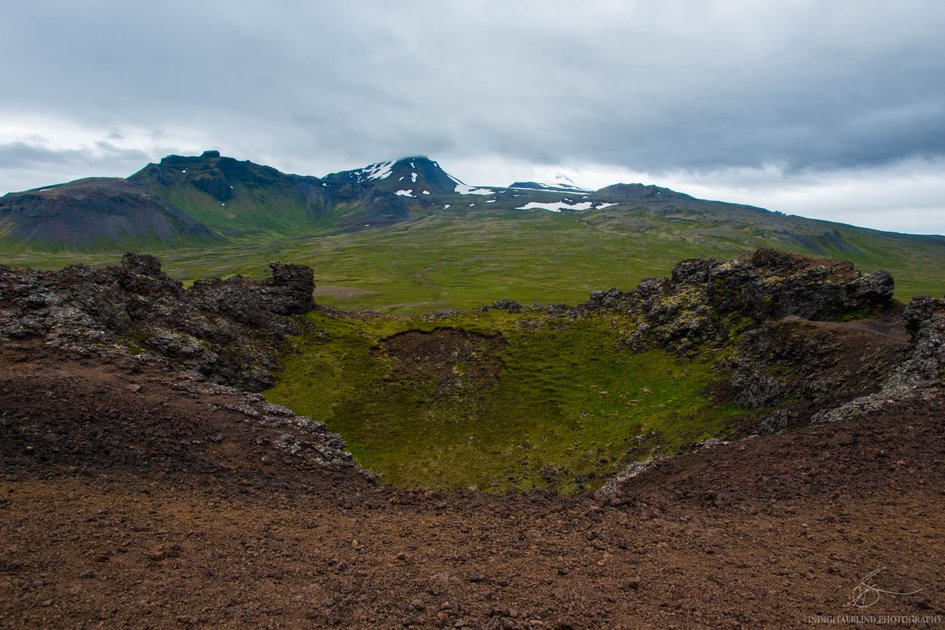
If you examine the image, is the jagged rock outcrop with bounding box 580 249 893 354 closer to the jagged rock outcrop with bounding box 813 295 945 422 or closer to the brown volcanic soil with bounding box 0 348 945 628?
the jagged rock outcrop with bounding box 813 295 945 422

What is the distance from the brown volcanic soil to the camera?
1277 cm

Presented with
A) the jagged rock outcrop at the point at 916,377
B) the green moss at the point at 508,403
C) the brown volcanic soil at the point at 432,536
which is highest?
the jagged rock outcrop at the point at 916,377

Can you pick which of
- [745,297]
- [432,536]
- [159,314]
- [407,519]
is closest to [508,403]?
[745,297]

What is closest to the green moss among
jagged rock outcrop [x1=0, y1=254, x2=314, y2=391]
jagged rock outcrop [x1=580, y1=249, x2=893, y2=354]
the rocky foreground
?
jagged rock outcrop [x1=580, y1=249, x2=893, y2=354]

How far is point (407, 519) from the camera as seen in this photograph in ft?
65.2

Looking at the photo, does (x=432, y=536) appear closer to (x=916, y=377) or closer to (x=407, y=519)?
(x=407, y=519)

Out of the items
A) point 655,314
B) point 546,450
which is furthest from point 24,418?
point 655,314

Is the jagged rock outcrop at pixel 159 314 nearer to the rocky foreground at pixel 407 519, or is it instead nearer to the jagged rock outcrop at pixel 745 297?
the rocky foreground at pixel 407 519

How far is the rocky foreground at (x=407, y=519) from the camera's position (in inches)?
507

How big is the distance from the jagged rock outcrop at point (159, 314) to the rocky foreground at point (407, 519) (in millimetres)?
524

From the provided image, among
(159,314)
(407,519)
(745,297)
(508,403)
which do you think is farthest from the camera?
(745,297)

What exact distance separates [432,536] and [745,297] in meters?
43.1

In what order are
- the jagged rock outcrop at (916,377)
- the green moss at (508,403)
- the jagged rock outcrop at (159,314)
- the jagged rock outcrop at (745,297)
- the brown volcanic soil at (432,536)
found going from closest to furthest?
the brown volcanic soil at (432,536) < the jagged rock outcrop at (916,377) < the jagged rock outcrop at (159,314) < the green moss at (508,403) < the jagged rock outcrop at (745,297)

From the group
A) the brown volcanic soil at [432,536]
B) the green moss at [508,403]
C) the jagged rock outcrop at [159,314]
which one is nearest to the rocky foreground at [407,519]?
the brown volcanic soil at [432,536]
